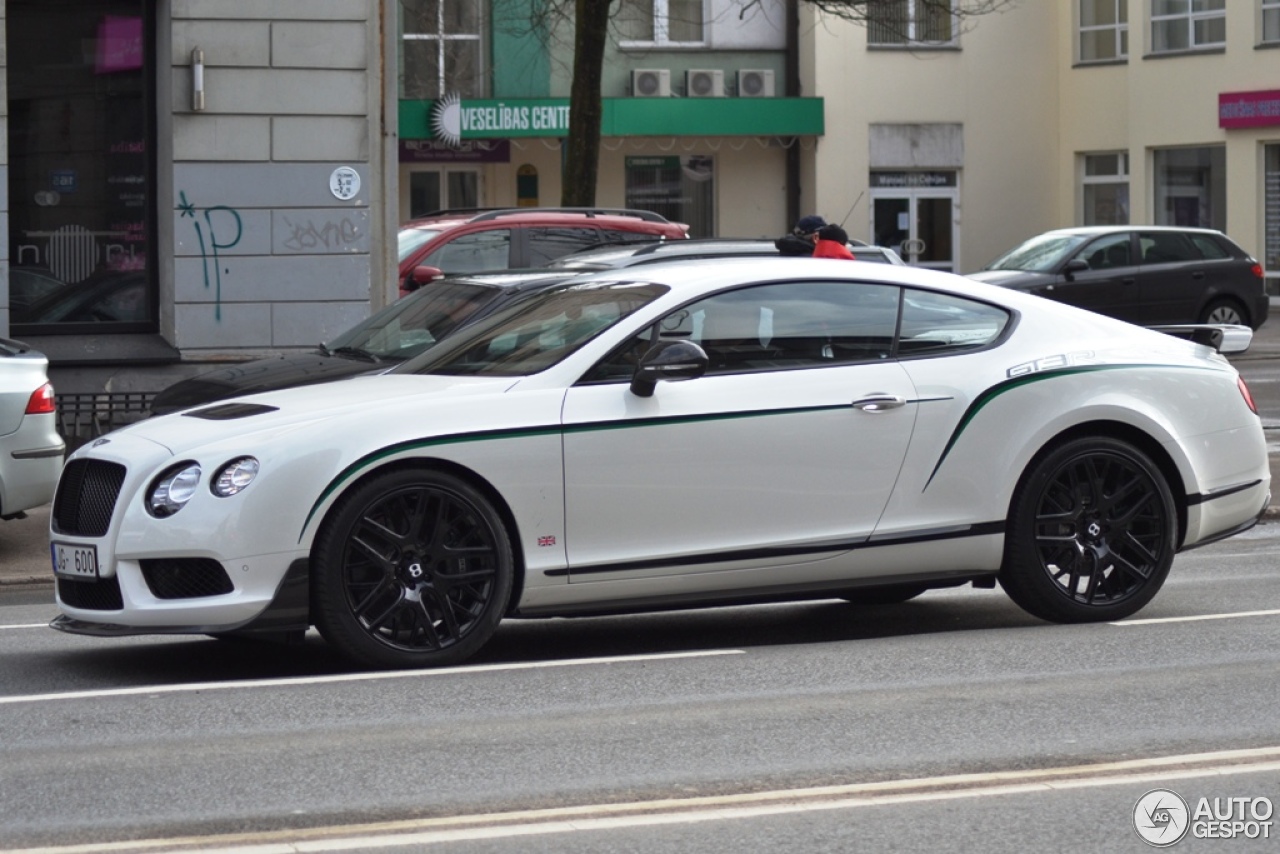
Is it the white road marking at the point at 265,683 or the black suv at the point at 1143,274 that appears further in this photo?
the black suv at the point at 1143,274

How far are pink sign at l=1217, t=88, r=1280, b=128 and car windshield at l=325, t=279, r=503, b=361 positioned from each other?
2453cm

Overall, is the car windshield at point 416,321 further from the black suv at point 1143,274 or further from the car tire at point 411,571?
the black suv at point 1143,274

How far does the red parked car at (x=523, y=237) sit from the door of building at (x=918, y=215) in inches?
769

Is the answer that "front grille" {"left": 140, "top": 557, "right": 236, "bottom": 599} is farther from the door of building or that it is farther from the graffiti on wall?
the door of building

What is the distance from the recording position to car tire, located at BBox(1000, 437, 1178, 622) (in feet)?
26.3

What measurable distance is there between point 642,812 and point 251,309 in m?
12.0

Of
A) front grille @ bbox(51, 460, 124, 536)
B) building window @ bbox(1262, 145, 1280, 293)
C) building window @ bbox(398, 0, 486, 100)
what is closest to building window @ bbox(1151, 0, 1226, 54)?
building window @ bbox(1262, 145, 1280, 293)

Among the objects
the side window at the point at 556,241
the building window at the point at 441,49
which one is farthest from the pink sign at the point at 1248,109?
the side window at the point at 556,241

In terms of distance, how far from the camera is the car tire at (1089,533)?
802 centimetres

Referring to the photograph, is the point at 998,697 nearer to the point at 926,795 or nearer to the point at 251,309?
the point at 926,795

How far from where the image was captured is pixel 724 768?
578 centimetres

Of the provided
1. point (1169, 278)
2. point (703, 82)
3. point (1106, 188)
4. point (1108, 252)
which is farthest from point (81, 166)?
point (1106, 188)

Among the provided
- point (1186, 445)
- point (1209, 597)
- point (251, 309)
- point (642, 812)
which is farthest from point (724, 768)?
point (251, 309)

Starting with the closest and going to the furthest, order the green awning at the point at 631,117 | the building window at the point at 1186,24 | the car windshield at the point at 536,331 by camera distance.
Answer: the car windshield at the point at 536,331 < the green awning at the point at 631,117 < the building window at the point at 1186,24
